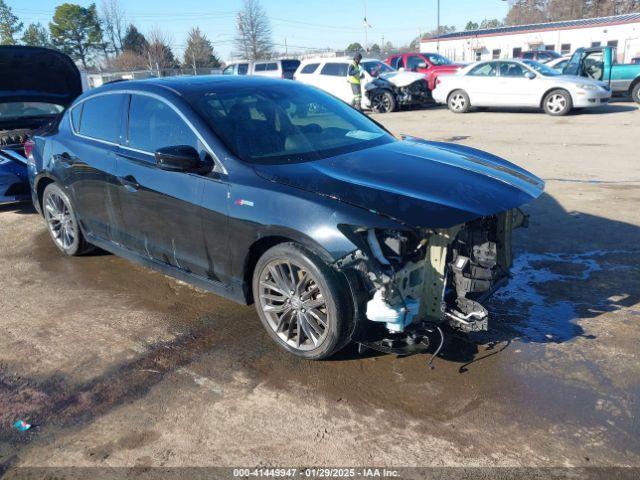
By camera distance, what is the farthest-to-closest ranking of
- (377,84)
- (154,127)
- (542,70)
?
1. (377,84)
2. (542,70)
3. (154,127)

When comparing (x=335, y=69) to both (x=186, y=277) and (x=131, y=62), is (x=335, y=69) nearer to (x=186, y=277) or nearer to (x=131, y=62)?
(x=186, y=277)

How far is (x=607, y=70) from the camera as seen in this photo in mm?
17766

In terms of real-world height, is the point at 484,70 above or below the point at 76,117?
above

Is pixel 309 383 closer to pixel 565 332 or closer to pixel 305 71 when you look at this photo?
pixel 565 332

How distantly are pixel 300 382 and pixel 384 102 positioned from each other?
639 inches

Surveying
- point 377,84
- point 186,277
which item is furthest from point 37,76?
point 377,84

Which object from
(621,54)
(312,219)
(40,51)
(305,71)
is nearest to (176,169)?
(312,219)

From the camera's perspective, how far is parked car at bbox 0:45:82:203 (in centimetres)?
686

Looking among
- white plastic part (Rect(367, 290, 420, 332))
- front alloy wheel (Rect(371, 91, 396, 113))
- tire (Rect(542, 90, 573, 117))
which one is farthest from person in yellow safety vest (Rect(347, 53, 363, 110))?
white plastic part (Rect(367, 290, 420, 332))

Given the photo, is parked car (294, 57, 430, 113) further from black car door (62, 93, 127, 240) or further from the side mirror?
the side mirror

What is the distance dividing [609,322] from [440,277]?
154 cm

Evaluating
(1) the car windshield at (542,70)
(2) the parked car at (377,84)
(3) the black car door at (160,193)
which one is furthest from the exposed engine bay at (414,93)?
(3) the black car door at (160,193)

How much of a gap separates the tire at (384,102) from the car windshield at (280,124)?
552 inches

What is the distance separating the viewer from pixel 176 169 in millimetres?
3727
